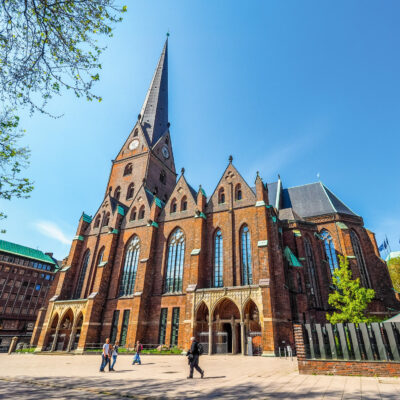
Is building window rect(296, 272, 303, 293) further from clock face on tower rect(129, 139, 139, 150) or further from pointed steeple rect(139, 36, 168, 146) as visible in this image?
clock face on tower rect(129, 139, 139, 150)

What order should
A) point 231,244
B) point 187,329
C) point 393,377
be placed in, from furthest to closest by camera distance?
→ 1. point 231,244
2. point 187,329
3. point 393,377

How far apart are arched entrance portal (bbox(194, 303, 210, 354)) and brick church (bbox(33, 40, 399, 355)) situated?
8 cm

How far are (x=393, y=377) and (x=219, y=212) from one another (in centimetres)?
1790

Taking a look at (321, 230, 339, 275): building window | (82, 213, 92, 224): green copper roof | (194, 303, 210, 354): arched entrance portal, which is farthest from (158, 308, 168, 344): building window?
(321, 230, 339, 275): building window

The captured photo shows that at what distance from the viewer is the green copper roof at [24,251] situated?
50131 millimetres

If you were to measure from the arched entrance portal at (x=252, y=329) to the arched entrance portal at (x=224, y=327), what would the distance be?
31.9 inches

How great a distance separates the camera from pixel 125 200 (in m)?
34.9

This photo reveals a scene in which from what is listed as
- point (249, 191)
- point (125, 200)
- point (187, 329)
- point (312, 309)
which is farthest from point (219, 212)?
point (125, 200)

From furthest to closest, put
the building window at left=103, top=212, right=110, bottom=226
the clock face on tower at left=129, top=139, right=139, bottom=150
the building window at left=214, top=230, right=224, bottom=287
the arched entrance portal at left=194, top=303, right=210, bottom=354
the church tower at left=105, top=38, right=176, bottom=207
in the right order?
the clock face on tower at left=129, top=139, right=139, bottom=150, the church tower at left=105, top=38, right=176, bottom=207, the building window at left=103, top=212, right=110, bottom=226, the building window at left=214, top=230, right=224, bottom=287, the arched entrance portal at left=194, top=303, right=210, bottom=354

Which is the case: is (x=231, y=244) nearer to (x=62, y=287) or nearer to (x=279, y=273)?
(x=279, y=273)

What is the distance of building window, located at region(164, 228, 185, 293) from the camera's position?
23625mm

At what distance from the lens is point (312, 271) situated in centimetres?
2680

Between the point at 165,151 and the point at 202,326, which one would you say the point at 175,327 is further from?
the point at 165,151

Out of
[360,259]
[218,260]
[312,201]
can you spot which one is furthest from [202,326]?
[312,201]
